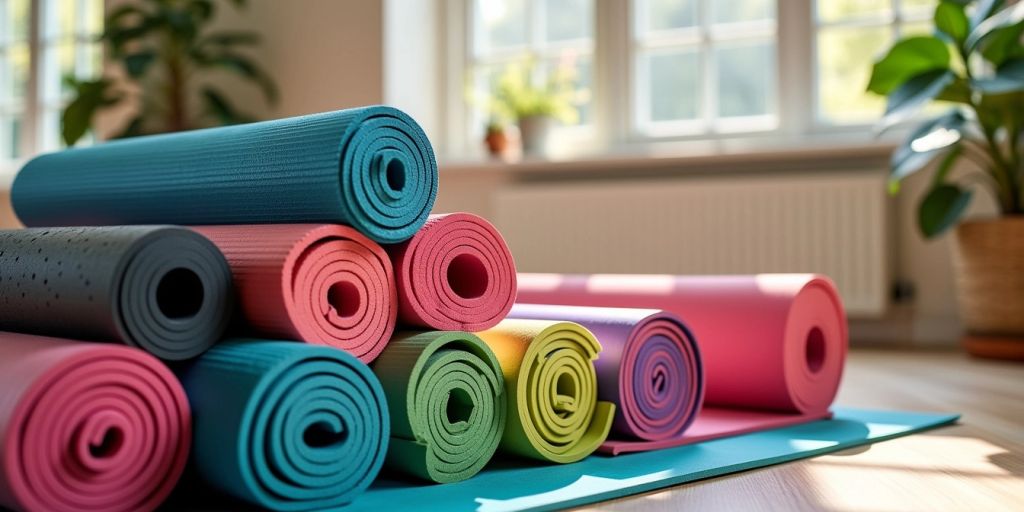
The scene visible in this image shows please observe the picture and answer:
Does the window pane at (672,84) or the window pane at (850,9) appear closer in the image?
the window pane at (850,9)

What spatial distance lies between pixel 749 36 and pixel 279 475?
3.52 m

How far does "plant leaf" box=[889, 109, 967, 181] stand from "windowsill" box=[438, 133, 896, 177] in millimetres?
553

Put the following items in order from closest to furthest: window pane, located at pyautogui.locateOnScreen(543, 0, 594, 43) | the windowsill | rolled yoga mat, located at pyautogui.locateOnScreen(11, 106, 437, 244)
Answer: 1. rolled yoga mat, located at pyautogui.locateOnScreen(11, 106, 437, 244)
2. the windowsill
3. window pane, located at pyautogui.locateOnScreen(543, 0, 594, 43)

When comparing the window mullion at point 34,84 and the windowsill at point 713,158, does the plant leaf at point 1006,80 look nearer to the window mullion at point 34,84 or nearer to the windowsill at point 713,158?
the windowsill at point 713,158

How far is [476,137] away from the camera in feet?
16.1

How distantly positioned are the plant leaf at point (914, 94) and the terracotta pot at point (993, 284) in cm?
53

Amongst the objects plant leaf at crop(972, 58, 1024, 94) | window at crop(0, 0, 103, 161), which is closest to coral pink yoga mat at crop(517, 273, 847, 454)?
plant leaf at crop(972, 58, 1024, 94)

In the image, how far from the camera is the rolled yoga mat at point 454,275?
149 centimetres

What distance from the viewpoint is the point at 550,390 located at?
1604mm

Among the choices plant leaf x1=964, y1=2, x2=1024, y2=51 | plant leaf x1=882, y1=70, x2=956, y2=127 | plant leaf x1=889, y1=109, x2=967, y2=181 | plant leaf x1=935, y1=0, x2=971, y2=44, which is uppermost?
plant leaf x1=935, y1=0, x2=971, y2=44

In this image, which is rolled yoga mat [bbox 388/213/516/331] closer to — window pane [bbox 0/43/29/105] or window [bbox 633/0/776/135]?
window [bbox 633/0/776/135]

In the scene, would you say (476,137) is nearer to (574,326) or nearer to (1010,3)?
(1010,3)

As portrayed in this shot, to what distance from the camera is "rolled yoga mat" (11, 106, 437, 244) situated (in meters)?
1.41

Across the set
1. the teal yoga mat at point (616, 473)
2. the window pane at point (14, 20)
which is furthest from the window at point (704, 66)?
the window pane at point (14, 20)
